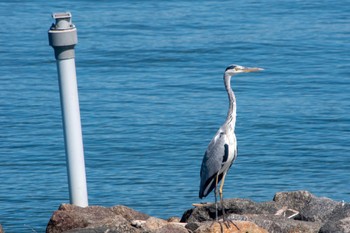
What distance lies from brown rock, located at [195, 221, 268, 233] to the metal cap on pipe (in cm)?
209

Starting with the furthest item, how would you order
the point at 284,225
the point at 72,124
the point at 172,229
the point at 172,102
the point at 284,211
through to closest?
the point at 172,102
the point at 284,211
the point at 72,124
the point at 284,225
the point at 172,229

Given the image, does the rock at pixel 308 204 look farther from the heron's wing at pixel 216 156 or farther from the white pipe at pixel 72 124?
the white pipe at pixel 72 124

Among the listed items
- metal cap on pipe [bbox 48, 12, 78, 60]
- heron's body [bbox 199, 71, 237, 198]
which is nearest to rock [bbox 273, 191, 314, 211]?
heron's body [bbox 199, 71, 237, 198]

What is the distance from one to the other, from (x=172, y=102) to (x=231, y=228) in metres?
9.89

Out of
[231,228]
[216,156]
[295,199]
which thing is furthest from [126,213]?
[295,199]

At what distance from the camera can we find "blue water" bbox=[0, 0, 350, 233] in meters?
13.8

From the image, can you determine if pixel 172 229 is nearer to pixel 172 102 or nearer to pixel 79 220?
pixel 79 220

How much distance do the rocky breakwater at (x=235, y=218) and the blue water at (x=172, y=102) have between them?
2.93 metres

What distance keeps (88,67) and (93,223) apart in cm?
1262

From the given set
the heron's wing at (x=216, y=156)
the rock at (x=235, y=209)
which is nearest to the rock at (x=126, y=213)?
the rock at (x=235, y=209)

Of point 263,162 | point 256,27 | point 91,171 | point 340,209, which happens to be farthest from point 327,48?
point 340,209

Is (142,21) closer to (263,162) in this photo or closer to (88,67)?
(88,67)

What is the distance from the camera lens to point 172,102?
1792 cm

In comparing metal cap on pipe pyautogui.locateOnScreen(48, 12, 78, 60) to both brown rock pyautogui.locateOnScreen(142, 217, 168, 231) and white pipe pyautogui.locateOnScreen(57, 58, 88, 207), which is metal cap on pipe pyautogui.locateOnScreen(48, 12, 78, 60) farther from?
brown rock pyautogui.locateOnScreen(142, 217, 168, 231)
